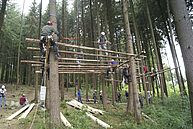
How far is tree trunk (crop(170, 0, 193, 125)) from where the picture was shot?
166 inches

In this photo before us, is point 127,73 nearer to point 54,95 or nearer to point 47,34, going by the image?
point 54,95

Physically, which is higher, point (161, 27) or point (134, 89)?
point (161, 27)

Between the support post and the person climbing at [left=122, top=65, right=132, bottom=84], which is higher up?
the person climbing at [left=122, top=65, right=132, bottom=84]

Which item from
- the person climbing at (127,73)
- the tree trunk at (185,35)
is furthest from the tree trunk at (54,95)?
the person climbing at (127,73)

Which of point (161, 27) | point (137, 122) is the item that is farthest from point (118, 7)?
point (137, 122)

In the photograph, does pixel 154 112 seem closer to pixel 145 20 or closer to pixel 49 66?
pixel 49 66

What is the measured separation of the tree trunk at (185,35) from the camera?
13.8 ft

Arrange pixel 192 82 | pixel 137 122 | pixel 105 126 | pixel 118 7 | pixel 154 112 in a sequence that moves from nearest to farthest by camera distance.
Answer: pixel 192 82
pixel 105 126
pixel 137 122
pixel 154 112
pixel 118 7

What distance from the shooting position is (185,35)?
14.1ft

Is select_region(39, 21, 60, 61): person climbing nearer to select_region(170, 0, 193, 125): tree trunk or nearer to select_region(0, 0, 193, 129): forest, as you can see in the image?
select_region(0, 0, 193, 129): forest

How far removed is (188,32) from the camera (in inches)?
170

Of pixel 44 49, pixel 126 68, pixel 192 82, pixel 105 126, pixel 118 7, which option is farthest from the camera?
pixel 118 7

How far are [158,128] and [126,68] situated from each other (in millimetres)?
3851

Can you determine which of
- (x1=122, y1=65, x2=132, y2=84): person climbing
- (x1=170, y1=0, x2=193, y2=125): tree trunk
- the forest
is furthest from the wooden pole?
(x1=122, y1=65, x2=132, y2=84): person climbing
